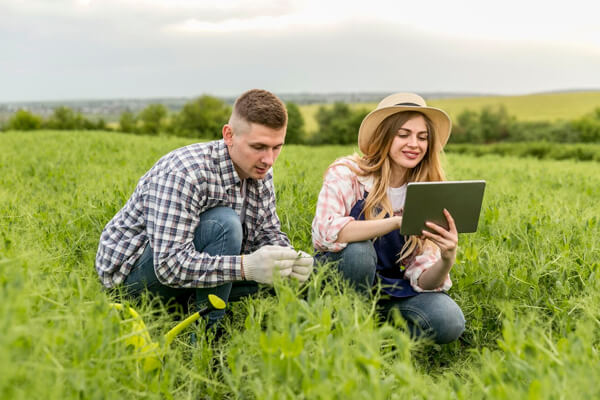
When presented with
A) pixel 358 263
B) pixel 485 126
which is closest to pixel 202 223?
pixel 358 263

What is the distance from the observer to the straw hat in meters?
2.98

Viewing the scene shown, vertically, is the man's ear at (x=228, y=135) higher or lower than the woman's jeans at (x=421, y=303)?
higher

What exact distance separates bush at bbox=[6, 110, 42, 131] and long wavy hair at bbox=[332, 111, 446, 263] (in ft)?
197

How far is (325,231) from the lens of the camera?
2.97m

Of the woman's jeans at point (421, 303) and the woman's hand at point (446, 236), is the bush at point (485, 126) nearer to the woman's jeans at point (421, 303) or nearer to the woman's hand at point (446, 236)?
the woman's jeans at point (421, 303)

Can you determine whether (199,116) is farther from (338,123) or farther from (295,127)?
(338,123)

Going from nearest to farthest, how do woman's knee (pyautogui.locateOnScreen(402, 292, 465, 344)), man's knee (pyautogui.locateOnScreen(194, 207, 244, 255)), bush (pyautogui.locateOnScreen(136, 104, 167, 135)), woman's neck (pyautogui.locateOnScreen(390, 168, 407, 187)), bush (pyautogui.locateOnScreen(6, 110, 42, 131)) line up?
man's knee (pyautogui.locateOnScreen(194, 207, 244, 255)) → woman's knee (pyautogui.locateOnScreen(402, 292, 465, 344)) → woman's neck (pyautogui.locateOnScreen(390, 168, 407, 187)) → bush (pyautogui.locateOnScreen(136, 104, 167, 135)) → bush (pyautogui.locateOnScreen(6, 110, 42, 131))

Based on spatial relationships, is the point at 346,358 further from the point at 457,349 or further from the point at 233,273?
the point at 457,349

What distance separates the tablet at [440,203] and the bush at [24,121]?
6048cm

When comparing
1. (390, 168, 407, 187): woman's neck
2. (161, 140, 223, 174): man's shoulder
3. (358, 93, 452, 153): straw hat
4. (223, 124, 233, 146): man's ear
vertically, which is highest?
(358, 93, 452, 153): straw hat

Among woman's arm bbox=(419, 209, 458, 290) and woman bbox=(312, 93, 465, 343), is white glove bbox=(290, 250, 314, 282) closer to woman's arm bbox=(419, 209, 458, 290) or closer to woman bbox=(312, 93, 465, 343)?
woman bbox=(312, 93, 465, 343)

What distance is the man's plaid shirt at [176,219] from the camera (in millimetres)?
2645

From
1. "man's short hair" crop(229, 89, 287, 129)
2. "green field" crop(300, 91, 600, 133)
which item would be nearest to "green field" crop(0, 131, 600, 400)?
"man's short hair" crop(229, 89, 287, 129)

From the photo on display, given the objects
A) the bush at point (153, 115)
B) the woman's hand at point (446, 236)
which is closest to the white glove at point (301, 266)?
the woman's hand at point (446, 236)
